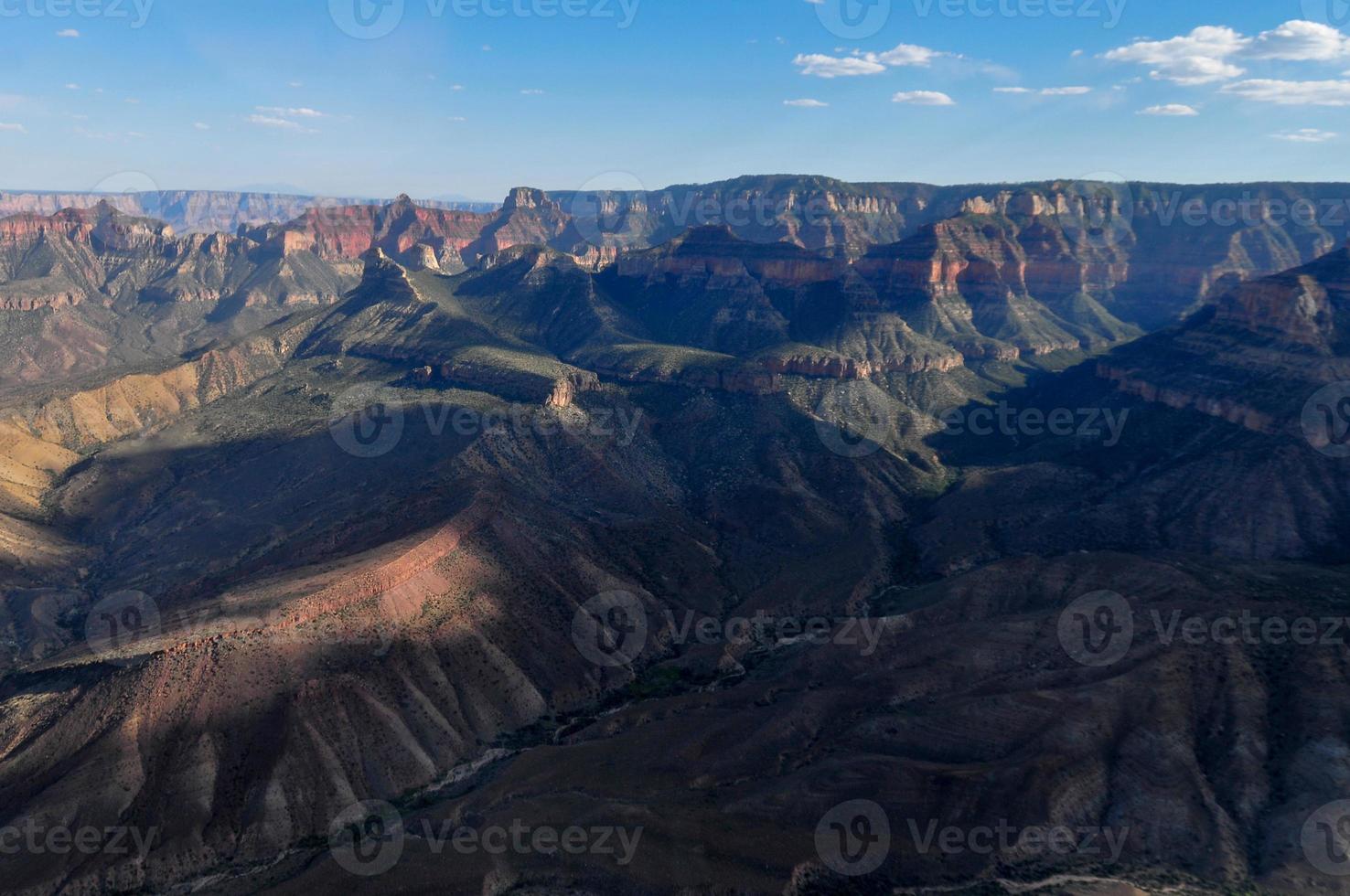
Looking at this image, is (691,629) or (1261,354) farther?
(1261,354)

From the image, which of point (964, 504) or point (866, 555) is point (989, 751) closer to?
point (866, 555)

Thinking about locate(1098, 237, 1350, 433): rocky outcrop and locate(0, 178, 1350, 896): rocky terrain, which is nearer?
locate(0, 178, 1350, 896): rocky terrain

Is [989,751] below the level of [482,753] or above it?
above

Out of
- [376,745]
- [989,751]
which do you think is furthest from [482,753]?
[989,751]

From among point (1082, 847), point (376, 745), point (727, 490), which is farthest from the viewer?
point (727, 490)

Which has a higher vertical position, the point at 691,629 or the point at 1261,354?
the point at 1261,354

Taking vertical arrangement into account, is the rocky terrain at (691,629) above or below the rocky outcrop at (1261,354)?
below

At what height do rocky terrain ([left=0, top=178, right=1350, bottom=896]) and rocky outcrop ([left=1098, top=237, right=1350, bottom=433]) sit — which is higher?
rocky outcrop ([left=1098, top=237, right=1350, bottom=433])

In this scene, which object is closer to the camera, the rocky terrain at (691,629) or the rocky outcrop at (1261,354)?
the rocky terrain at (691,629)
